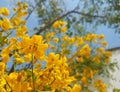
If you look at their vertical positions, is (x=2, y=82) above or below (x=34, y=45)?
below

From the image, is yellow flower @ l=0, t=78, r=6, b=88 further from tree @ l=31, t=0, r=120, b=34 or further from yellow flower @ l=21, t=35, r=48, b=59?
tree @ l=31, t=0, r=120, b=34

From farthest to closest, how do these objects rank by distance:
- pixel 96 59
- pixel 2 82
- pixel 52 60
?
pixel 96 59 → pixel 52 60 → pixel 2 82

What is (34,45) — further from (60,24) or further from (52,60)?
(60,24)

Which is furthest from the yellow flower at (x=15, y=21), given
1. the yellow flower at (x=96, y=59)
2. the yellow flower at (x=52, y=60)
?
the yellow flower at (x=96, y=59)

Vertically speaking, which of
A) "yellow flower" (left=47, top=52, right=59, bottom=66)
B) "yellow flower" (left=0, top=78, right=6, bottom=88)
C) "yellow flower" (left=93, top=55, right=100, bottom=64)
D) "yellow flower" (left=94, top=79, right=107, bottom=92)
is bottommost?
"yellow flower" (left=94, top=79, right=107, bottom=92)

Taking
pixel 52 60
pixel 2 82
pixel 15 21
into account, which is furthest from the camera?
pixel 15 21

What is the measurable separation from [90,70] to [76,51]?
0.43 meters

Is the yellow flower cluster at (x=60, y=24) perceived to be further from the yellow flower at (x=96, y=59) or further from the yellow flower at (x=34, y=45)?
the yellow flower at (x=34, y=45)

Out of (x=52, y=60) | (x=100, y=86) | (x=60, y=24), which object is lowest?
(x=100, y=86)

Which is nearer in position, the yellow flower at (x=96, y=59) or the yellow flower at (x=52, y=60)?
the yellow flower at (x=52, y=60)

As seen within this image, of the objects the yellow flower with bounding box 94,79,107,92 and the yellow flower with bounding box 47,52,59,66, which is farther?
the yellow flower with bounding box 94,79,107,92

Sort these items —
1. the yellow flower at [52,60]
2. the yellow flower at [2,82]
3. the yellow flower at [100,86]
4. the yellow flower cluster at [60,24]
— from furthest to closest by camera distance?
1. the yellow flower cluster at [60,24]
2. the yellow flower at [100,86]
3. the yellow flower at [52,60]
4. the yellow flower at [2,82]

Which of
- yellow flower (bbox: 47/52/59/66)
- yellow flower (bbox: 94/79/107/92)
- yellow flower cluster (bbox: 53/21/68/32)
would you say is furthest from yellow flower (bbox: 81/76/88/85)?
yellow flower (bbox: 47/52/59/66)

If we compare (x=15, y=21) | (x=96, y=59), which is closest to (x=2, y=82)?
(x=15, y=21)
